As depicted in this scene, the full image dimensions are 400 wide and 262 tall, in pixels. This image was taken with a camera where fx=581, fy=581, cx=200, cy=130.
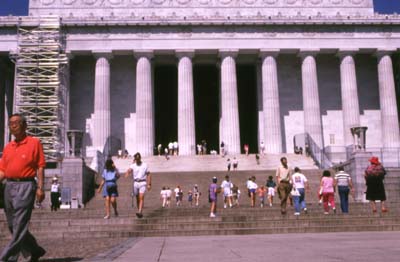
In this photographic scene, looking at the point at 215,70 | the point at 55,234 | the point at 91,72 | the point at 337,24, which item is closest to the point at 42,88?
the point at 91,72

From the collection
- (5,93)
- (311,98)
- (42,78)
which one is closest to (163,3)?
(42,78)

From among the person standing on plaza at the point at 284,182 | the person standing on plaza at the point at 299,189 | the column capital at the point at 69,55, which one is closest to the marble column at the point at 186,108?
the column capital at the point at 69,55

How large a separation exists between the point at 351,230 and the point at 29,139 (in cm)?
1044

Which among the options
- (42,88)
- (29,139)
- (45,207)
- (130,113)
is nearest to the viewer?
(29,139)

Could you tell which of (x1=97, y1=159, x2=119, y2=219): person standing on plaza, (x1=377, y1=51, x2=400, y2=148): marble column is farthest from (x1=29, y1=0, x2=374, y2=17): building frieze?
(x1=97, y1=159, x2=119, y2=219): person standing on plaza

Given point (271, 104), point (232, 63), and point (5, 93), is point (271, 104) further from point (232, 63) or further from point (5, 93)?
point (5, 93)

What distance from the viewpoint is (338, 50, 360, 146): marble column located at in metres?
50.8

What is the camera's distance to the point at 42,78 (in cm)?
→ 4953

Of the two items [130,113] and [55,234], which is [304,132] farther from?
[55,234]

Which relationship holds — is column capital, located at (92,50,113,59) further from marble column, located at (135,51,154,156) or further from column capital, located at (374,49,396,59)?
column capital, located at (374,49,396,59)

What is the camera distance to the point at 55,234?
1625 cm

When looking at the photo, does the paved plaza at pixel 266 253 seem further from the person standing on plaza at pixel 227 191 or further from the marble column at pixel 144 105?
the marble column at pixel 144 105

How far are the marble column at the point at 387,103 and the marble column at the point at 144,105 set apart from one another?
20.5 metres

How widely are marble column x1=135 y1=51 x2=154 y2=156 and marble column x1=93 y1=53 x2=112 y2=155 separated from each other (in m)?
2.64
